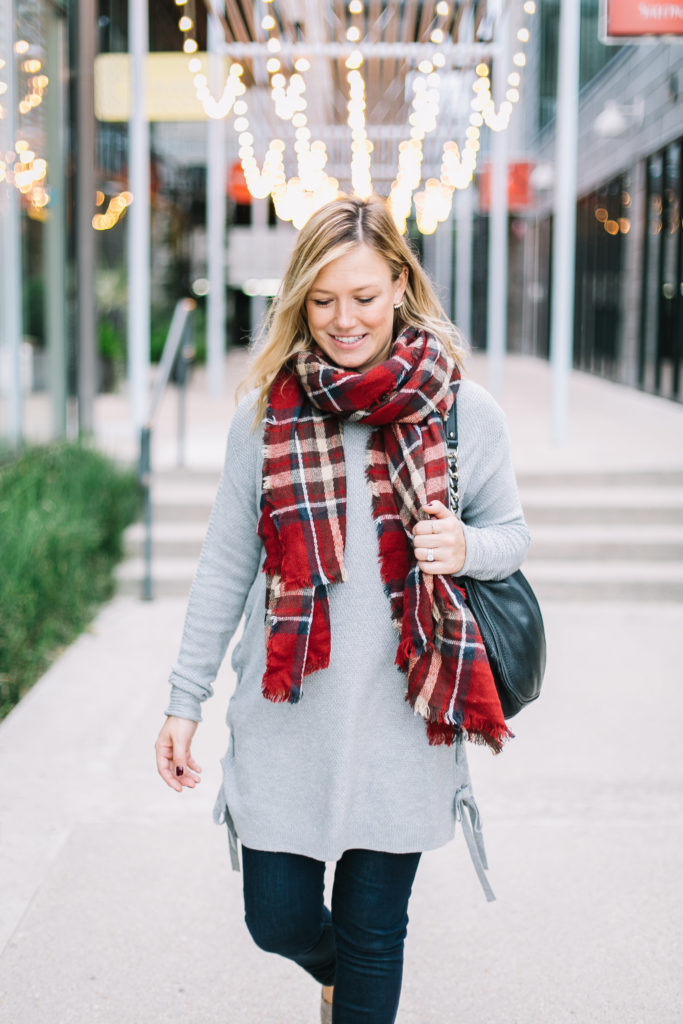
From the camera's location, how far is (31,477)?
641 cm

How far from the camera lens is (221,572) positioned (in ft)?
7.14

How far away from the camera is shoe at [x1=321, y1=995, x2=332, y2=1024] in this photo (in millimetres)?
2342

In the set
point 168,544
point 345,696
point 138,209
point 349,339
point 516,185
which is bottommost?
point 168,544

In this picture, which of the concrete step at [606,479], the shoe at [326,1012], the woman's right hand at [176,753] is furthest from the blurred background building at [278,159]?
the concrete step at [606,479]

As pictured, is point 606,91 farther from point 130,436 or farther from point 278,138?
point 130,436

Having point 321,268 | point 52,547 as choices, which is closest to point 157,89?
point 52,547

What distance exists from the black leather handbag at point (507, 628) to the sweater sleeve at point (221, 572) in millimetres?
357

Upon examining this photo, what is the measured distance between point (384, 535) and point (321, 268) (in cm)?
47

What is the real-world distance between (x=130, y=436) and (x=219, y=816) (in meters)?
7.74

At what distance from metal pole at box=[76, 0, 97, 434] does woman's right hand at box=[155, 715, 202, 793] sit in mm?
6584

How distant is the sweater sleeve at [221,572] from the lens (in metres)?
2.15

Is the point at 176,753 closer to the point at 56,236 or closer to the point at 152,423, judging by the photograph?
the point at 152,423

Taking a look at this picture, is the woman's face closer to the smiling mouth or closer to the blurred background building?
the smiling mouth

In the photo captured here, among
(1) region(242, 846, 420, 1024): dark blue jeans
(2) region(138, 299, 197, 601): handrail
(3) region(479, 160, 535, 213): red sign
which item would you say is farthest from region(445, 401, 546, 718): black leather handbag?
(3) region(479, 160, 535, 213): red sign
